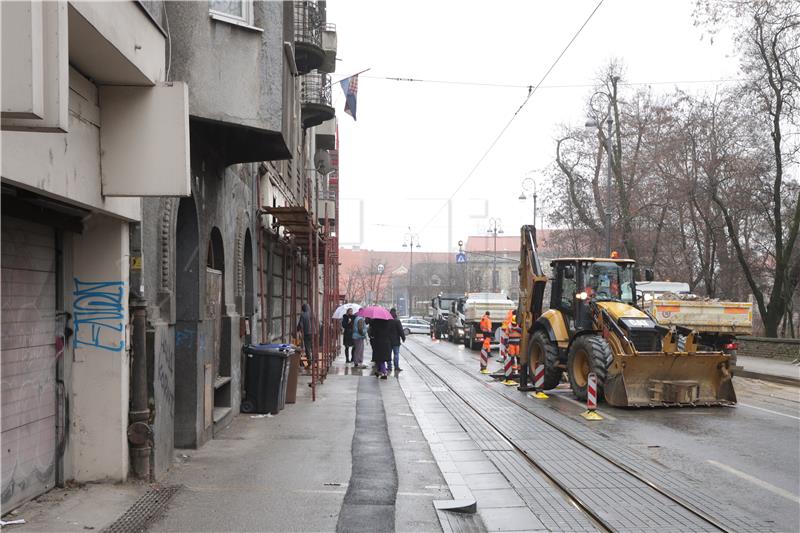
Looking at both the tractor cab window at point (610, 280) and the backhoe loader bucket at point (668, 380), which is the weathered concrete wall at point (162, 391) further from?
the tractor cab window at point (610, 280)

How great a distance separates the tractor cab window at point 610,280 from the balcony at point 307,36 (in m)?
8.75

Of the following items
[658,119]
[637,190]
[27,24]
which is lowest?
[27,24]

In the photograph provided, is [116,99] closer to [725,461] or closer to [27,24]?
[27,24]

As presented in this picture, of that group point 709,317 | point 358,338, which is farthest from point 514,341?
point 709,317

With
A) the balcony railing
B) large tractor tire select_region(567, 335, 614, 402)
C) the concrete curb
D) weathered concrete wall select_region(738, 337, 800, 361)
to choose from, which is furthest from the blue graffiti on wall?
weathered concrete wall select_region(738, 337, 800, 361)

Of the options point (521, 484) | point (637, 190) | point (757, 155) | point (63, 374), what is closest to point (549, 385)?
point (521, 484)

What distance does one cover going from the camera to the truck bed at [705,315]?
2138 cm

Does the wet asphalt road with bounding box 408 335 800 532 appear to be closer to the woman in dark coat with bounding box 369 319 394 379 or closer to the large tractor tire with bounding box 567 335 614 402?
the large tractor tire with bounding box 567 335 614 402

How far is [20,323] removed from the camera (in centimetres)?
596

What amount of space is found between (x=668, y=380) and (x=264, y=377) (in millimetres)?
7118

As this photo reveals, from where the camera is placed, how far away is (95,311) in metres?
6.82

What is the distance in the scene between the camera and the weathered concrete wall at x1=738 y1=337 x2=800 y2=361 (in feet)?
88.6

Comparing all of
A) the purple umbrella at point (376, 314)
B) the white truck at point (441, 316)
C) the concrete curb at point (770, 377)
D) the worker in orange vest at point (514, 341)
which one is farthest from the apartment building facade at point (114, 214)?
the white truck at point (441, 316)

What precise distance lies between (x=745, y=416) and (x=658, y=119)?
2700 centimetres
